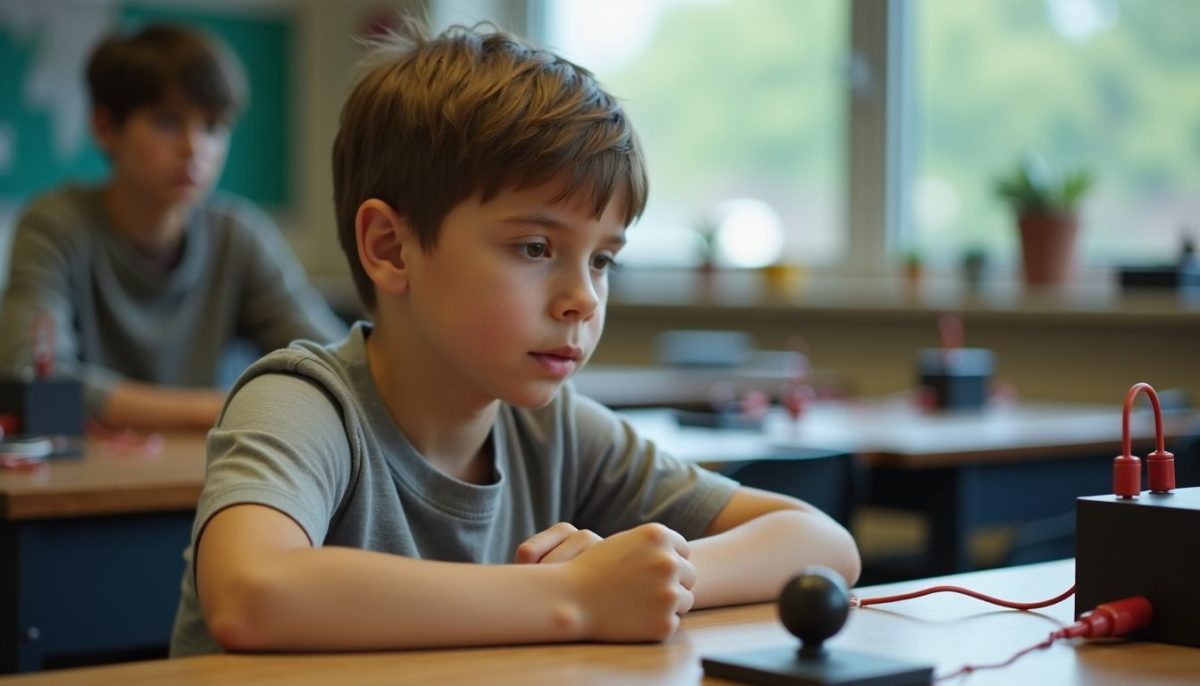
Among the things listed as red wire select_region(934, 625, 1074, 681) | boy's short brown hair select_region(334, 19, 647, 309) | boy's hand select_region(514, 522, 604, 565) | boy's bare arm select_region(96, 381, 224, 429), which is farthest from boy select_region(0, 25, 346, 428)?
red wire select_region(934, 625, 1074, 681)

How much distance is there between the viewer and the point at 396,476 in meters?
1.43

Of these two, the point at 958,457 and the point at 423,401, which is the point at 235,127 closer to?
the point at 958,457

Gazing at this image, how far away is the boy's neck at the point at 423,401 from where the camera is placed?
1.47 metres

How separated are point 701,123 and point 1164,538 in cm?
418

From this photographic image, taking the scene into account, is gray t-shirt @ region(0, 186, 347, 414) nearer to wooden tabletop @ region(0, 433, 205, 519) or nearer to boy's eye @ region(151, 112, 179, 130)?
boy's eye @ region(151, 112, 179, 130)

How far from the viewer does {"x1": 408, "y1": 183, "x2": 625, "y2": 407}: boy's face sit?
134cm

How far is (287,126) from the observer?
5.98 m

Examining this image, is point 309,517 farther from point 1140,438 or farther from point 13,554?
point 1140,438

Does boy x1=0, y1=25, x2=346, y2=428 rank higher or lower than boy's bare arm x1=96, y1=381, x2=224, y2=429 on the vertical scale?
higher

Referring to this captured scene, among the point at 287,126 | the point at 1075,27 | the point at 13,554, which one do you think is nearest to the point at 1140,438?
the point at 1075,27

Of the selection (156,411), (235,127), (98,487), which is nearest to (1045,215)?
(156,411)

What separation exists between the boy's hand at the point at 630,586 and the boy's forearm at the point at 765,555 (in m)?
0.15

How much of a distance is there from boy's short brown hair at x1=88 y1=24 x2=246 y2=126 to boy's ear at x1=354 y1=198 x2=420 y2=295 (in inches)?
66.2

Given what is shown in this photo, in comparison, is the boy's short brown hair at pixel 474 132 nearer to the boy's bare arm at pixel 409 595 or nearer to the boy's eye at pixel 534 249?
the boy's eye at pixel 534 249
